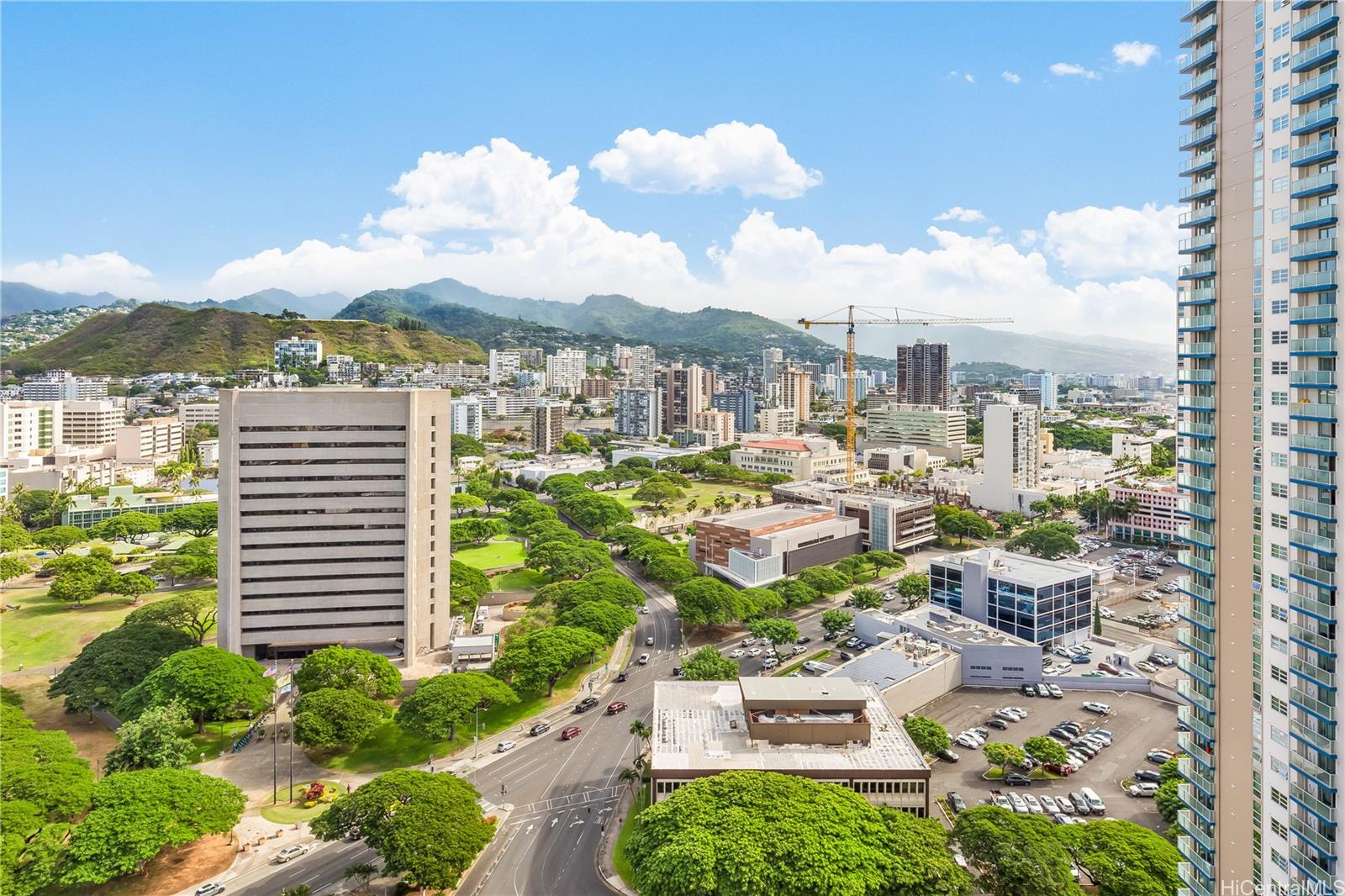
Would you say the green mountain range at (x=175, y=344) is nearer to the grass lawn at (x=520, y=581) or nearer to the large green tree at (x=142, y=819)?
the grass lawn at (x=520, y=581)

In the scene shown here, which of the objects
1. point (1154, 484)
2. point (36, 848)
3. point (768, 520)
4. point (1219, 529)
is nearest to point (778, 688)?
point (1219, 529)

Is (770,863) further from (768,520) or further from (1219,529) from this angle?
(768,520)

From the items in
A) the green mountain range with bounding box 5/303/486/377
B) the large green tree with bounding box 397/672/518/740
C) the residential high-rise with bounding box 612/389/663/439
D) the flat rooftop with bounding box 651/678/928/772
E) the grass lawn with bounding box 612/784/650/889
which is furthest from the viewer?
the green mountain range with bounding box 5/303/486/377

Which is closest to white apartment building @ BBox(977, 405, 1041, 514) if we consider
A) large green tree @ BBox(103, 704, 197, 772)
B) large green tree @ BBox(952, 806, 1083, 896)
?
large green tree @ BBox(952, 806, 1083, 896)

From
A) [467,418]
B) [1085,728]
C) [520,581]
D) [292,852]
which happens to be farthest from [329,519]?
[467,418]

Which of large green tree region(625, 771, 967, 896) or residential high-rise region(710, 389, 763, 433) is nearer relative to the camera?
large green tree region(625, 771, 967, 896)

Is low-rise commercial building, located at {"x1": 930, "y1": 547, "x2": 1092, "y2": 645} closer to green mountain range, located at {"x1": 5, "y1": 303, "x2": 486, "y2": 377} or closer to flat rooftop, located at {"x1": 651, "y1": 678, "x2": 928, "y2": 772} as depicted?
flat rooftop, located at {"x1": 651, "y1": 678, "x2": 928, "y2": 772}

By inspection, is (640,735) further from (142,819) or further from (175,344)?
(175,344)
